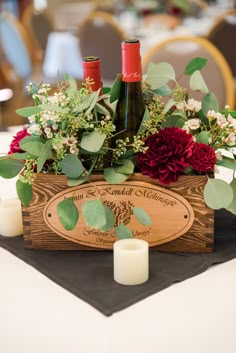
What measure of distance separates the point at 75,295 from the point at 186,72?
21.1 inches

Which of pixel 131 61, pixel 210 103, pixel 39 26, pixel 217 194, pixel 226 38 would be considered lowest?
pixel 39 26

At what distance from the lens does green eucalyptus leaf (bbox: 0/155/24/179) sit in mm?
1107

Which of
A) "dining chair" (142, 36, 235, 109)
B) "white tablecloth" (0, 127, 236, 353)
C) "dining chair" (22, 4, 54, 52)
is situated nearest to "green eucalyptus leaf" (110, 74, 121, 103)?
"white tablecloth" (0, 127, 236, 353)

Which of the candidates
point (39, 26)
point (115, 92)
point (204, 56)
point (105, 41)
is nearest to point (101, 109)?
point (115, 92)

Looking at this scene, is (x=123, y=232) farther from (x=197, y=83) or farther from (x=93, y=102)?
(x=197, y=83)

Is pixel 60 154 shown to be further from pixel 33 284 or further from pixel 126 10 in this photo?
pixel 126 10

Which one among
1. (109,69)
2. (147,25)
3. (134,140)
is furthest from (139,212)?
(147,25)

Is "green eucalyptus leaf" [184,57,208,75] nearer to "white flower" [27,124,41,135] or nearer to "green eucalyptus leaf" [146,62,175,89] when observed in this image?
"green eucalyptus leaf" [146,62,175,89]

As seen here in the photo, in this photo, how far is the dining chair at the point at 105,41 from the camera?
385 centimetres

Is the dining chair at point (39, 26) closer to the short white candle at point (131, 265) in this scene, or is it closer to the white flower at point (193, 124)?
the white flower at point (193, 124)

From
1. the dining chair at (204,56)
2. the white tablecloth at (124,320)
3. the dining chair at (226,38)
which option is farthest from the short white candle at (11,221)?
the dining chair at (226,38)

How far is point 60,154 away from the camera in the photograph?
1.05 m

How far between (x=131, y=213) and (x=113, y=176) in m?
0.08

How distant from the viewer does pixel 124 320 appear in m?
0.90
